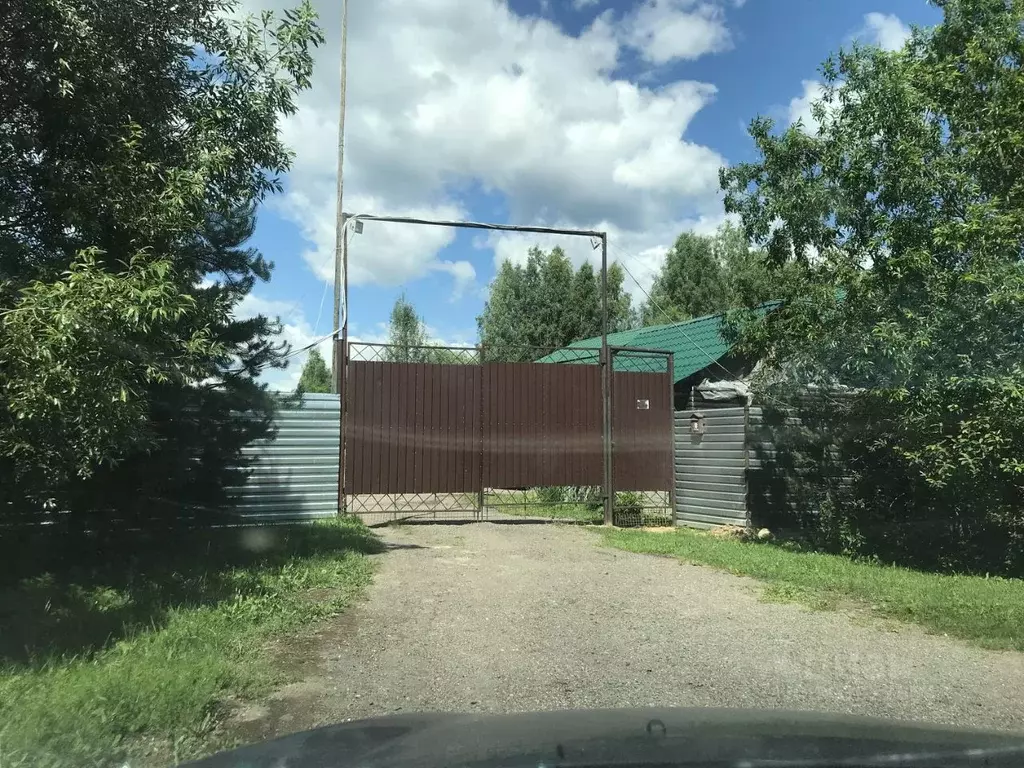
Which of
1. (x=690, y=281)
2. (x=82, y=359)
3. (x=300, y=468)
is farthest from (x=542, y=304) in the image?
(x=82, y=359)

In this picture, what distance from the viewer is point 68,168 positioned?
626 cm

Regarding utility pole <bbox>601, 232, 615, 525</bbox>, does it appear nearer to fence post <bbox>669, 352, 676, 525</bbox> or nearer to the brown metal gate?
the brown metal gate

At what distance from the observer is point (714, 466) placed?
42.8 ft

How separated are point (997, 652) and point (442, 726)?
456 cm

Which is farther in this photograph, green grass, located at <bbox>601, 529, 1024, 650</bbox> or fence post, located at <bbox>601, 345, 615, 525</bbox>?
fence post, located at <bbox>601, 345, 615, 525</bbox>

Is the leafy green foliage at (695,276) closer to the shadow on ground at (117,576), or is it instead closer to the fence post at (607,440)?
the fence post at (607,440)

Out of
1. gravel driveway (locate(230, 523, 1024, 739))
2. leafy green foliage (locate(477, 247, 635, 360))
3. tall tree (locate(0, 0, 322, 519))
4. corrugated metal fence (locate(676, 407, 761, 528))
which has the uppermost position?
leafy green foliage (locate(477, 247, 635, 360))

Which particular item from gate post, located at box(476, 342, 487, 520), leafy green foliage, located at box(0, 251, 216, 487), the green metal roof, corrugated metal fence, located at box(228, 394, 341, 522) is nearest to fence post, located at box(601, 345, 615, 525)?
the green metal roof

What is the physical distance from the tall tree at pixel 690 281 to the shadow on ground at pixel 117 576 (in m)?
22.8

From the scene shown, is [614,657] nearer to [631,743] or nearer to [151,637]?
[631,743]

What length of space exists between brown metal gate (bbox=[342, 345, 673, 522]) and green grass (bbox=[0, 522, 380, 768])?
2.81m

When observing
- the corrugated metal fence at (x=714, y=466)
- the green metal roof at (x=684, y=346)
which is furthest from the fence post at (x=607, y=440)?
the green metal roof at (x=684, y=346)

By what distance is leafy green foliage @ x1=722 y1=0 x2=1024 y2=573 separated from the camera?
28.0 ft

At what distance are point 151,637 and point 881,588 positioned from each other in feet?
20.8
